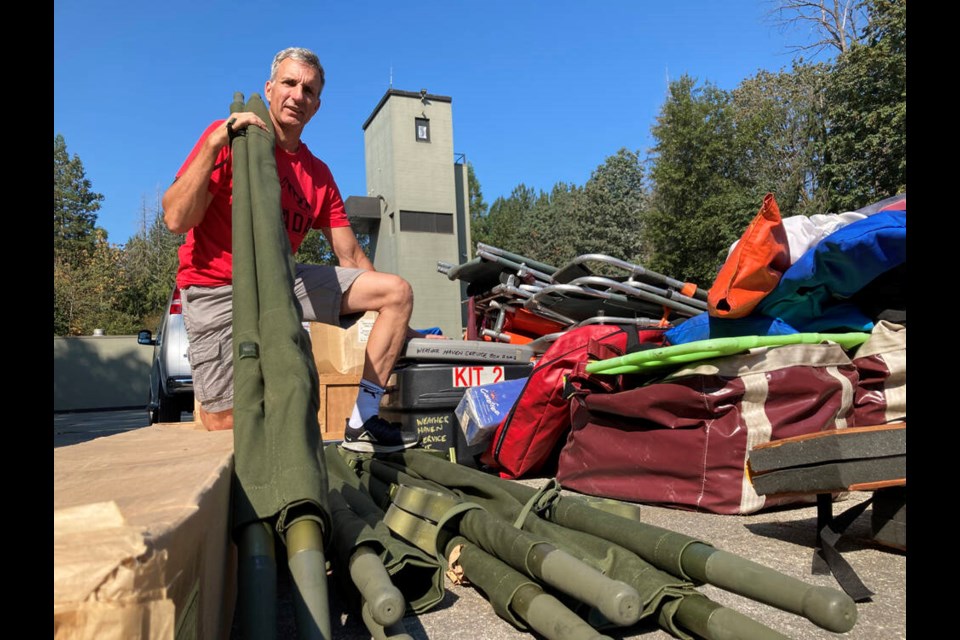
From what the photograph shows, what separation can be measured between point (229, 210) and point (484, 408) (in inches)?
75.0

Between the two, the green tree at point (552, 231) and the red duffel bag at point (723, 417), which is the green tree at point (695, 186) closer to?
the green tree at point (552, 231)

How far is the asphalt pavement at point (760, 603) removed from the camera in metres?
1.68

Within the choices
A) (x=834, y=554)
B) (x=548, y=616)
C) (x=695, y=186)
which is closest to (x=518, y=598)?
(x=548, y=616)

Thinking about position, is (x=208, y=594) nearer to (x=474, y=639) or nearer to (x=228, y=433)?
(x=474, y=639)

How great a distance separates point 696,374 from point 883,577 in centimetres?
125

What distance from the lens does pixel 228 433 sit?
2057 millimetres

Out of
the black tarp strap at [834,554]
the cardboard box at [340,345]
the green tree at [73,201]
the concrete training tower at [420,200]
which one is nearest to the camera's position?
the black tarp strap at [834,554]

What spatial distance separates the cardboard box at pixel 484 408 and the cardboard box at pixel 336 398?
1187mm

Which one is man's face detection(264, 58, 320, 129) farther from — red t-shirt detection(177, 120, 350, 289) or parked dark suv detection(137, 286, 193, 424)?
parked dark suv detection(137, 286, 193, 424)

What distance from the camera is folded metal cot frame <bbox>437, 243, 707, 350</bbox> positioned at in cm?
549

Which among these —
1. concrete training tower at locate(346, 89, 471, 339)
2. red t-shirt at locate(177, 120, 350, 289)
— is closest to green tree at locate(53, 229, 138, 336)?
concrete training tower at locate(346, 89, 471, 339)

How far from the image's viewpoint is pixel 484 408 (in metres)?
4.13

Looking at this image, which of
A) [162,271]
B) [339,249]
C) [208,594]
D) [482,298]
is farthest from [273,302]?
Answer: [162,271]

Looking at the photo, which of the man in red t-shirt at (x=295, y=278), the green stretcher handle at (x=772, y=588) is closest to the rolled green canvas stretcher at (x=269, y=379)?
the man in red t-shirt at (x=295, y=278)
